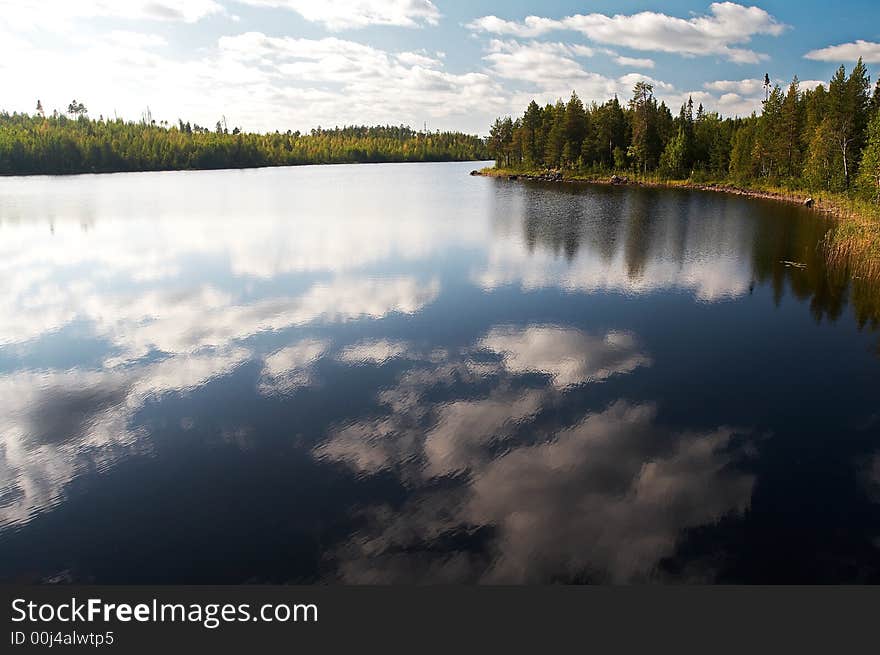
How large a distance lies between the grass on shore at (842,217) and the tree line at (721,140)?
1820 mm

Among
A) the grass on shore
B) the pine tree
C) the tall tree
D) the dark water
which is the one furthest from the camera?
the tall tree

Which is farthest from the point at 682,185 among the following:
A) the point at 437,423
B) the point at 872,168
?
the point at 437,423

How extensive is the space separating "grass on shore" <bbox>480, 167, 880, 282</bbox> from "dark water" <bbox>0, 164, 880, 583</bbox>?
382 cm

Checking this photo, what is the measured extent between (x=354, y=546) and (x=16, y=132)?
203590 mm

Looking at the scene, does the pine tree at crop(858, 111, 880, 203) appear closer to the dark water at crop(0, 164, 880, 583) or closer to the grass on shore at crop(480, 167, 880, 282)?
the grass on shore at crop(480, 167, 880, 282)

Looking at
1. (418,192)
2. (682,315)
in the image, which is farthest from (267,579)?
(418,192)

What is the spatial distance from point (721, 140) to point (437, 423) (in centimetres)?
11891

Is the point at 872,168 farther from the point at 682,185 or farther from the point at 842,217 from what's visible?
the point at 682,185

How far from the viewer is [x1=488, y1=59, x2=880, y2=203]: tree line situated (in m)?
71.9

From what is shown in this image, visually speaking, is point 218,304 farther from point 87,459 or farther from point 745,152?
point 745,152

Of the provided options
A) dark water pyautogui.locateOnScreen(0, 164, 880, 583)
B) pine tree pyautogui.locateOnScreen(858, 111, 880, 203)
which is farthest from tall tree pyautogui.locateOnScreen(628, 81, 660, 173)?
dark water pyautogui.locateOnScreen(0, 164, 880, 583)

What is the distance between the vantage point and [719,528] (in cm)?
1195

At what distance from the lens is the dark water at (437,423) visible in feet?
37.0

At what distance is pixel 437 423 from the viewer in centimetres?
1612
